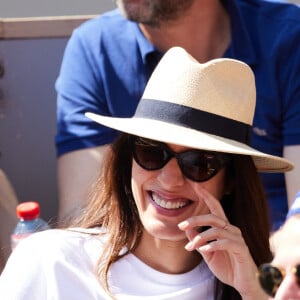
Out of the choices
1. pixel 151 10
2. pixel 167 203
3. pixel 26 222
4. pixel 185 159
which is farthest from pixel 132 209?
pixel 151 10

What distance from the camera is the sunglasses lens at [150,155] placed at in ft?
6.03

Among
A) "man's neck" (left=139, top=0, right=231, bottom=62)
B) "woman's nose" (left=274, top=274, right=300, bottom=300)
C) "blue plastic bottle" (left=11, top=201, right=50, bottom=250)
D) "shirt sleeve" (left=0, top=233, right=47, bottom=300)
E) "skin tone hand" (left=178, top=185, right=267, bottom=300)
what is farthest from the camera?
"man's neck" (left=139, top=0, right=231, bottom=62)

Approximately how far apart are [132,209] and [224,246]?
0.35m

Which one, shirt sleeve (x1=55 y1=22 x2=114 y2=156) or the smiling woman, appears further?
shirt sleeve (x1=55 y1=22 x2=114 y2=156)

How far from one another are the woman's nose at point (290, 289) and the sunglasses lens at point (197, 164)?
0.64 metres

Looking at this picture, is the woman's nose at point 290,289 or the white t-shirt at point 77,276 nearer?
the woman's nose at point 290,289

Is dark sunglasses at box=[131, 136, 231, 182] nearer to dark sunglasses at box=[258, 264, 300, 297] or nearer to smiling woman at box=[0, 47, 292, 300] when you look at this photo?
smiling woman at box=[0, 47, 292, 300]

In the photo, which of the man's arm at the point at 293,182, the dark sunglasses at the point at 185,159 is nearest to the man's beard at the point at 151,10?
the man's arm at the point at 293,182

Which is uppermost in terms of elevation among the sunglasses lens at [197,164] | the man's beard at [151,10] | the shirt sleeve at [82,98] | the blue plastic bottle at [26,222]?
the sunglasses lens at [197,164]

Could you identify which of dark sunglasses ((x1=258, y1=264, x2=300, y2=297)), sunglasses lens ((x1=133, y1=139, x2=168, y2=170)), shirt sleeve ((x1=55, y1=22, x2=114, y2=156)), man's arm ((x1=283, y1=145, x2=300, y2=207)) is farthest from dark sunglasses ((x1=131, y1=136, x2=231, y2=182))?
shirt sleeve ((x1=55, y1=22, x2=114, y2=156))

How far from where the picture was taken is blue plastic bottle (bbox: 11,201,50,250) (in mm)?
2623

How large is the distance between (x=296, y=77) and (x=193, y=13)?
459mm

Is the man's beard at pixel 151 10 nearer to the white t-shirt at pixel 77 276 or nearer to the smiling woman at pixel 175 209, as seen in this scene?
the smiling woman at pixel 175 209

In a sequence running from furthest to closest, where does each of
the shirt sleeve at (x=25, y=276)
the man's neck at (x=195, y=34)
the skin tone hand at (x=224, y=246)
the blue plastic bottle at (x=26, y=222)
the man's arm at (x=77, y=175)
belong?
1. the man's neck at (x=195, y=34)
2. the man's arm at (x=77, y=175)
3. the blue plastic bottle at (x=26, y=222)
4. the shirt sleeve at (x=25, y=276)
5. the skin tone hand at (x=224, y=246)
